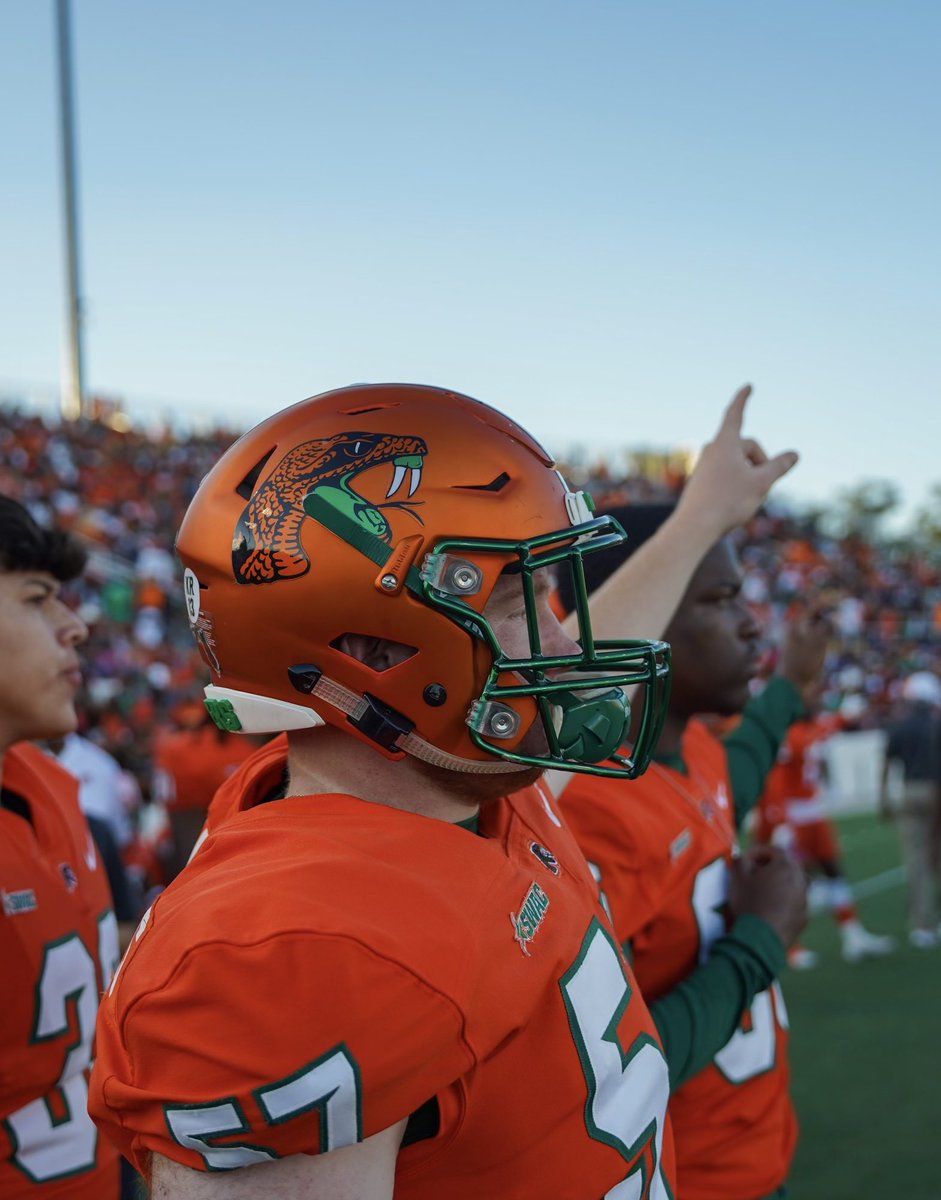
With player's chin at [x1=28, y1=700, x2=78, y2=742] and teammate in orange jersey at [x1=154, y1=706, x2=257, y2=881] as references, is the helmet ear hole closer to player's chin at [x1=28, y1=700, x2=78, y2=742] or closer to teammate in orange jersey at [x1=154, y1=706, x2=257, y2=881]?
player's chin at [x1=28, y1=700, x2=78, y2=742]

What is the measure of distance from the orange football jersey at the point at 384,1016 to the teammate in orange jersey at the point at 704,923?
0.55 meters

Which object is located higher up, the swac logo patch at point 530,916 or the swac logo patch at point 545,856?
the swac logo patch at point 530,916

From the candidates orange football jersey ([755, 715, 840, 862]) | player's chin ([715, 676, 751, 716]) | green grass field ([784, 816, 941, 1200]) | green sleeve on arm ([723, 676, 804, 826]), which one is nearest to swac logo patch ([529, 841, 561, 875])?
player's chin ([715, 676, 751, 716])

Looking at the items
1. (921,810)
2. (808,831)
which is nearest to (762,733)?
(808,831)

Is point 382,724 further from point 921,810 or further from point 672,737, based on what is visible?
point 921,810

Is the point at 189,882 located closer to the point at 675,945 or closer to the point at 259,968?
the point at 259,968

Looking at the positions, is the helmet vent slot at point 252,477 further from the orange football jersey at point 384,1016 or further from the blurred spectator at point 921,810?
the blurred spectator at point 921,810

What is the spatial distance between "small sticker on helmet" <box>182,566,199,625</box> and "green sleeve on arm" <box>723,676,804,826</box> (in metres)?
1.88

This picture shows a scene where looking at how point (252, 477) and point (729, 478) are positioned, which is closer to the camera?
point (252, 477)

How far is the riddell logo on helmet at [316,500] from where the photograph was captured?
1.30 metres

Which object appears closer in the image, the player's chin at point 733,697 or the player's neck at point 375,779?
the player's neck at point 375,779

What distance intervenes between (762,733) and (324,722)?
194cm

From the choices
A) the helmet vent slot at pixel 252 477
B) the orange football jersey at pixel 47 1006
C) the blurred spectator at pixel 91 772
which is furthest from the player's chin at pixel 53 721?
the blurred spectator at pixel 91 772

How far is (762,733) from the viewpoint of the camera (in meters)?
3.03
